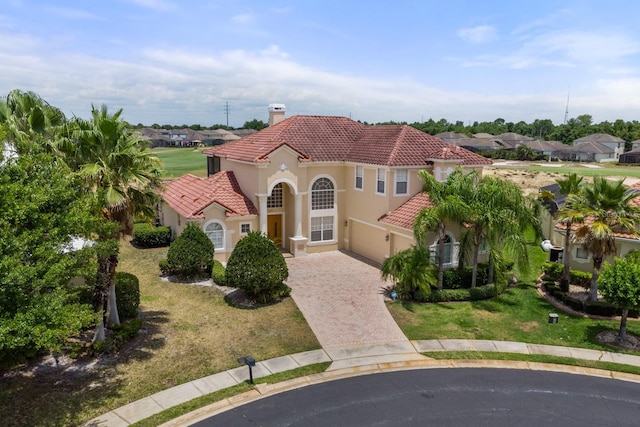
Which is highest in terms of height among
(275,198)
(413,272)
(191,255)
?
(275,198)

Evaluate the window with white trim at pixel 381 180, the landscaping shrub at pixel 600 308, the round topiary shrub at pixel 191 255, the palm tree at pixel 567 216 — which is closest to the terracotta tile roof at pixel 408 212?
the window with white trim at pixel 381 180

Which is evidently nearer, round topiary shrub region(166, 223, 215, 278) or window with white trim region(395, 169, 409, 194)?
round topiary shrub region(166, 223, 215, 278)

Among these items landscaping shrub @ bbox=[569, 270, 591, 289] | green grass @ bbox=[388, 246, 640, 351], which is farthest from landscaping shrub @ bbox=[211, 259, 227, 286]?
landscaping shrub @ bbox=[569, 270, 591, 289]

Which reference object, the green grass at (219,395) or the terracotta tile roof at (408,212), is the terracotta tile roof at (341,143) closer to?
the terracotta tile roof at (408,212)

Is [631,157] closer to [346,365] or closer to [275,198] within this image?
[275,198]

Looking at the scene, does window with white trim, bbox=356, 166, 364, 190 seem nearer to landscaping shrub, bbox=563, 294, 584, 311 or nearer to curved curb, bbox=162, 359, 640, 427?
landscaping shrub, bbox=563, 294, 584, 311

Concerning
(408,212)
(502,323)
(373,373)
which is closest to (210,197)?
(408,212)
